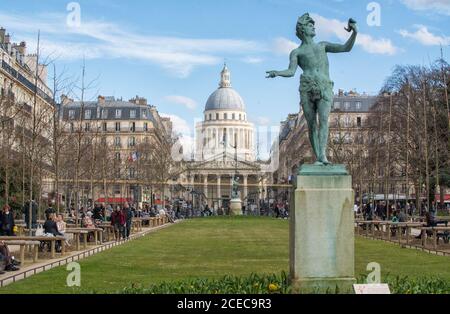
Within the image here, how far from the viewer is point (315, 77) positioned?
15.7 metres

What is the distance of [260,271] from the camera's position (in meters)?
22.8

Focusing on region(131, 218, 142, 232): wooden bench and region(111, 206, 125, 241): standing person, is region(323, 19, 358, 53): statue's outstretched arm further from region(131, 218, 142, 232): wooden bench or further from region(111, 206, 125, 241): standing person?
region(131, 218, 142, 232): wooden bench

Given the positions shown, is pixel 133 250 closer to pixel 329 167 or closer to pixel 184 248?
Result: pixel 184 248

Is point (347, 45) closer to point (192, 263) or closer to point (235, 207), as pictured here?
point (192, 263)

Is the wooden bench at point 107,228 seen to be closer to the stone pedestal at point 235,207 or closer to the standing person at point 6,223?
the standing person at point 6,223

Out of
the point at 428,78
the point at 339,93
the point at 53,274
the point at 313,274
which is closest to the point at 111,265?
the point at 53,274

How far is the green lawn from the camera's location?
→ 19.9 meters

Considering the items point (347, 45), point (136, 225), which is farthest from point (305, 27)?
point (136, 225)

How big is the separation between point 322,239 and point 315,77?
9.61 feet

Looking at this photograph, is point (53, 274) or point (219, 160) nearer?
point (53, 274)

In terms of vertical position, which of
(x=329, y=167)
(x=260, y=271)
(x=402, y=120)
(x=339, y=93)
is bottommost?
(x=260, y=271)

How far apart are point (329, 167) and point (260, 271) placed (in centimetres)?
814

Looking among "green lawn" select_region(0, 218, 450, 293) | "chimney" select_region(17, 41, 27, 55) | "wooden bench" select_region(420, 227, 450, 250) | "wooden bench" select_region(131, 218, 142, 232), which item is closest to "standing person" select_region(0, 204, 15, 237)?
"green lawn" select_region(0, 218, 450, 293)

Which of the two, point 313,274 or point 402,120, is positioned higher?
point 402,120
